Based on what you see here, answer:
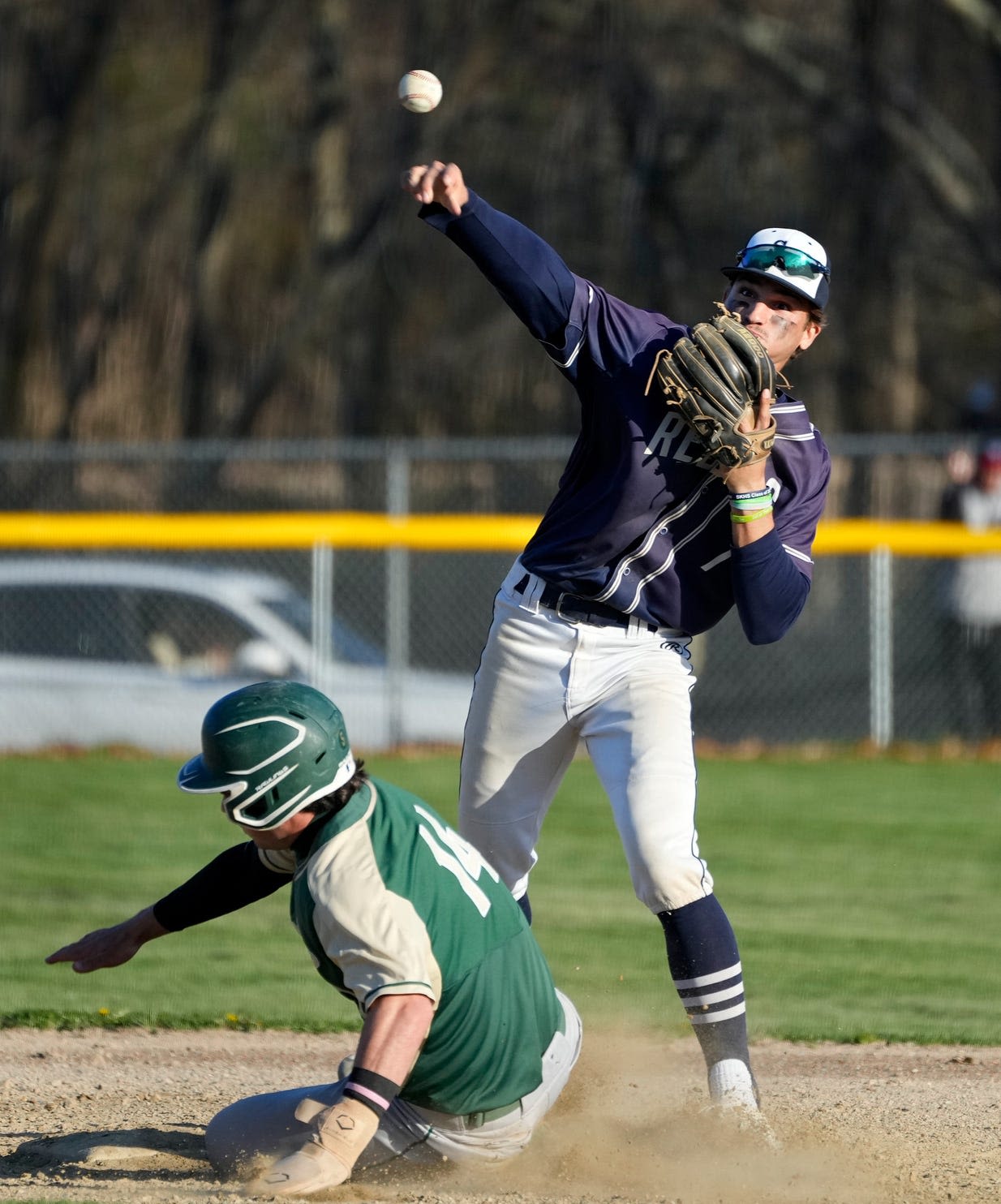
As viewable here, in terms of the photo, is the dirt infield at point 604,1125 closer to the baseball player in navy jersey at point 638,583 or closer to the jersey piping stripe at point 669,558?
the baseball player in navy jersey at point 638,583

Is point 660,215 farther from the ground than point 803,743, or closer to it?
farther from the ground

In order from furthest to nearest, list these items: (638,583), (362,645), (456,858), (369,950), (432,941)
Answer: (362,645), (638,583), (456,858), (432,941), (369,950)

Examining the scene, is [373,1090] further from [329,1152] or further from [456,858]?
[456,858]

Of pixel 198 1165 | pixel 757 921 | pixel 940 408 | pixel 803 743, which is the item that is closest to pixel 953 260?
pixel 940 408

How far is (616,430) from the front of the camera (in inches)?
164

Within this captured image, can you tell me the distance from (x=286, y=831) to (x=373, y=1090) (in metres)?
0.52

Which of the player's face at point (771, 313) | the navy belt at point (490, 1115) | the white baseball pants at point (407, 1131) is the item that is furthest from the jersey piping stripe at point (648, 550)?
the navy belt at point (490, 1115)

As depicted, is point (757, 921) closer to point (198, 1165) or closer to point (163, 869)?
point (163, 869)

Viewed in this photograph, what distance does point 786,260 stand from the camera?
13.7 ft

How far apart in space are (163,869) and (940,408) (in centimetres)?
1493

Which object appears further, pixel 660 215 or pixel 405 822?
pixel 660 215

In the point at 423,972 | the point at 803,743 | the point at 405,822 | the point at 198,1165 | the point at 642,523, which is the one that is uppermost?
the point at 642,523

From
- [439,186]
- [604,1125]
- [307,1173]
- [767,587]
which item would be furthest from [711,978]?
[439,186]

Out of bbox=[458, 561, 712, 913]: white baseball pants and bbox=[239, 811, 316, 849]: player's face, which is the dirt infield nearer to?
bbox=[458, 561, 712, 913]: white baseball pants
